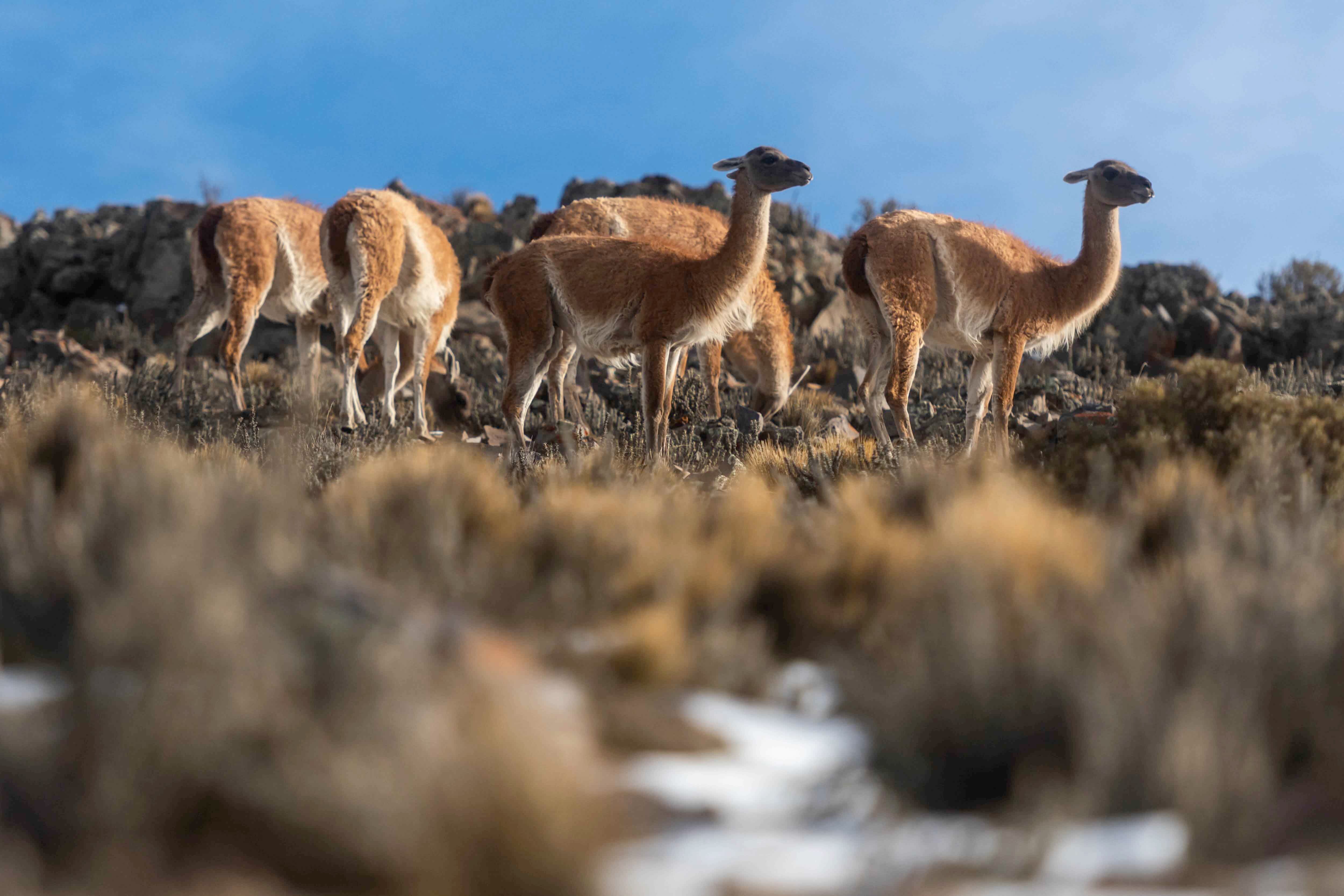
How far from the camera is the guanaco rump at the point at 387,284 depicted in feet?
37.1

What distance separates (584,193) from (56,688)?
76.7 ft

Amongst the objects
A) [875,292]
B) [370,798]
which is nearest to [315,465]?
[875,292]

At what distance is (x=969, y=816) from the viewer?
2.68m

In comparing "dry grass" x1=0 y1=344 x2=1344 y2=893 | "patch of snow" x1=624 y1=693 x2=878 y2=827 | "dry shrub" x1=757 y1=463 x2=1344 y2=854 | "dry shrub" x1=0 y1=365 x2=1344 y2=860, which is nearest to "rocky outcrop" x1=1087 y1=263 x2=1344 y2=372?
"dry grass" x1=0 y1=344 x2=1344 y2=893

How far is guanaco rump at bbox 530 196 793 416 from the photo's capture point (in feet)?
34.0

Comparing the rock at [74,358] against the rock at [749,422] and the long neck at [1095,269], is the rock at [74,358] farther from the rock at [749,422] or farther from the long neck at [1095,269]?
the long neck at [1095,269]

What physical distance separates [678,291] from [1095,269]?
4.15 m

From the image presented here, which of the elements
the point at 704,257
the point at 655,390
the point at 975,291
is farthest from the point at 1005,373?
the point at 655,390

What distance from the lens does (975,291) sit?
30.7 ft

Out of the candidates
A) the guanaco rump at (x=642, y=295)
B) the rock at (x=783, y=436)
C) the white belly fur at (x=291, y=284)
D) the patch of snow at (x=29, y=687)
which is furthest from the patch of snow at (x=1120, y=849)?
the white belly fur at (x=291, y=284)

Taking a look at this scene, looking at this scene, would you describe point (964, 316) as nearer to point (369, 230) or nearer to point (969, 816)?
point (369, 230)

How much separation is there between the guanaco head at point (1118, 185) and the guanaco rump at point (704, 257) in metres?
3.16

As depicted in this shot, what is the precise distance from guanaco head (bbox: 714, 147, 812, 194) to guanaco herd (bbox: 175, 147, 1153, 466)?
1 centimetres

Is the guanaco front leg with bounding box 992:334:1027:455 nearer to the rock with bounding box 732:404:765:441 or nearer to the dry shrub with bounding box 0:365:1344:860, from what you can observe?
the rock with bounding box 732:404:765:441
